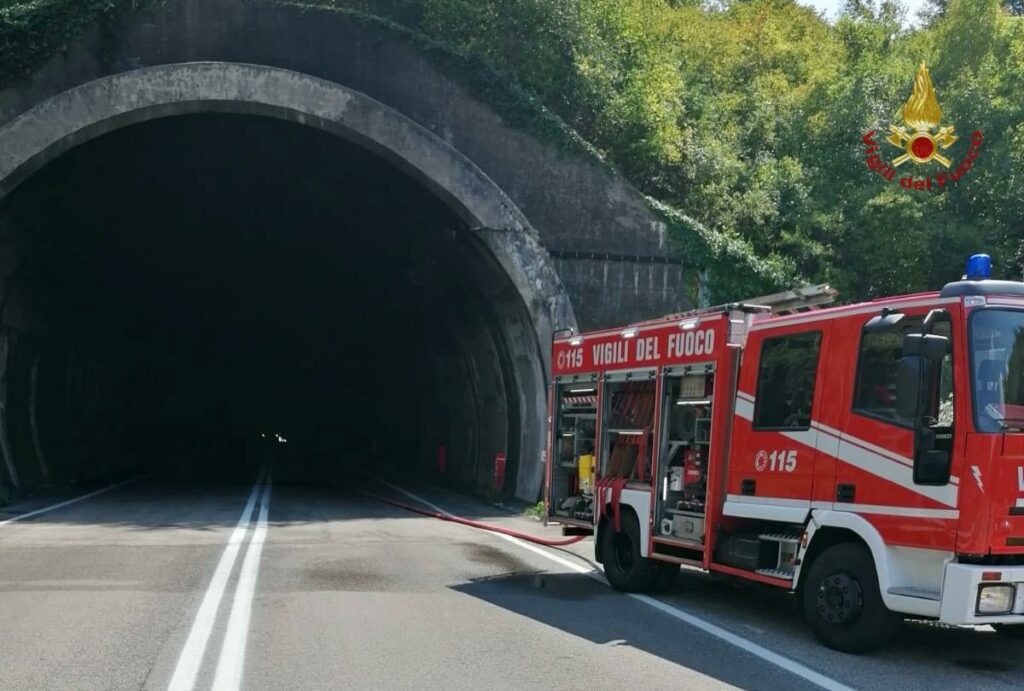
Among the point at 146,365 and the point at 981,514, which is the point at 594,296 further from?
the point at 146,365

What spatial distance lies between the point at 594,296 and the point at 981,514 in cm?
1599

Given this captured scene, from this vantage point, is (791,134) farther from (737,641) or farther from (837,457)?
(737,641)

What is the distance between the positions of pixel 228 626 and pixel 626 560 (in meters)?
4.64

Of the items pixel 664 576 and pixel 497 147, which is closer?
pixel 664 576

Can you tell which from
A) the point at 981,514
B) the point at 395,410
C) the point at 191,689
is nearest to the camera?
the point at 191,689

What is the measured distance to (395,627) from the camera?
923 centimetres

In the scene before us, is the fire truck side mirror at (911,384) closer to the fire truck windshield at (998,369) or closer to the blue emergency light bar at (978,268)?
the fire truck windshield at (998,369)

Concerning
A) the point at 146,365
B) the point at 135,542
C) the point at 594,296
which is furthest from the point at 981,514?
the point at 146,365

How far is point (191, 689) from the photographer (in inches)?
272

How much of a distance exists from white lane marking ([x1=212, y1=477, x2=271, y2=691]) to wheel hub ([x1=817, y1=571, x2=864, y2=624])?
4.55 meters

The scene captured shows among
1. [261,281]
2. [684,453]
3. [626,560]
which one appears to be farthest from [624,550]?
[261,281]

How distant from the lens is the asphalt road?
7.51 meters

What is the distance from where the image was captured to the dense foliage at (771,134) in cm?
2445

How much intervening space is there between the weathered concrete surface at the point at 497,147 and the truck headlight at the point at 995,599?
15.8 metres
